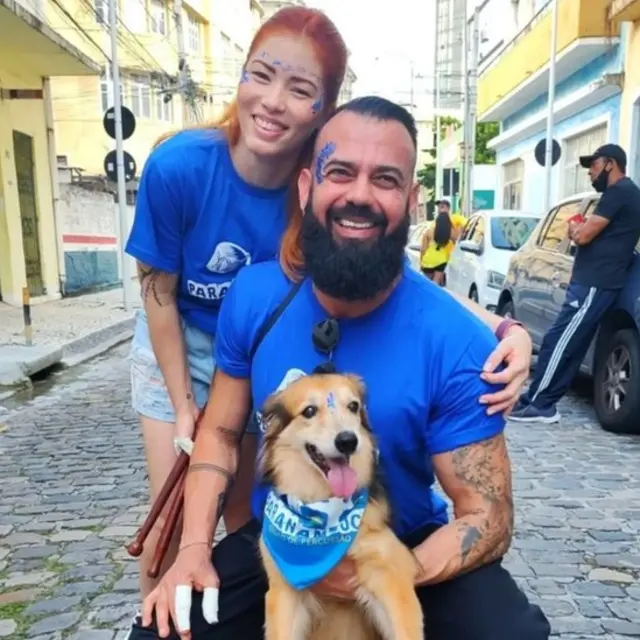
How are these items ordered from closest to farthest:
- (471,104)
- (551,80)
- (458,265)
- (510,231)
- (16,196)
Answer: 1. (510,231)
2. (458,265)
3. (16,196)
4. (551,80)
5. (471,104)

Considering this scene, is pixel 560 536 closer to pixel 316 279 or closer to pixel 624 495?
pixel 624 495

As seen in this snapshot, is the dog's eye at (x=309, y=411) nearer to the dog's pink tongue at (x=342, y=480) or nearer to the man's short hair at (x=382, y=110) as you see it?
the dog's pink tongue at (x=342, y=480)

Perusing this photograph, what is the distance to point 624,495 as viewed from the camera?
5.04 metres

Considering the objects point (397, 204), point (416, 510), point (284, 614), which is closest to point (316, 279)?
point (397, 204)

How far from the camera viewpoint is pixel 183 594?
7.16 feet

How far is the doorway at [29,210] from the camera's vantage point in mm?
15727

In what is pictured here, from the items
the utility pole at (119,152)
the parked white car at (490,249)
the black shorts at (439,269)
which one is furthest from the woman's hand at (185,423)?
the utility pole at (119,152)

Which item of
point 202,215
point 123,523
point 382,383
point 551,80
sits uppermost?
point 551,80

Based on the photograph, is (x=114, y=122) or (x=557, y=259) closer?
(x=557, y=259)

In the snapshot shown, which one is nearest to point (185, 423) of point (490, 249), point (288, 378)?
point (288, 378)

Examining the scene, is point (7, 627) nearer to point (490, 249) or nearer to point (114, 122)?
point (490, 249)

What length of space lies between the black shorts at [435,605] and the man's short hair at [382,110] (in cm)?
119

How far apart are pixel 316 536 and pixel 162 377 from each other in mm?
1106

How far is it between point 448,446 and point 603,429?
4972mm
